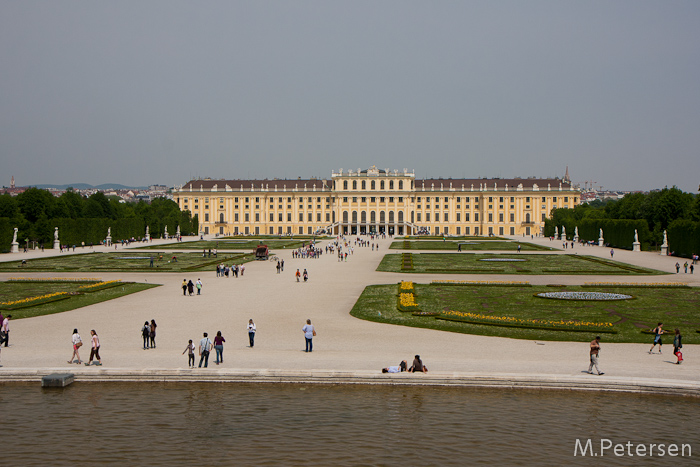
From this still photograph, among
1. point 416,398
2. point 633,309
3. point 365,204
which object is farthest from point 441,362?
point 365,204

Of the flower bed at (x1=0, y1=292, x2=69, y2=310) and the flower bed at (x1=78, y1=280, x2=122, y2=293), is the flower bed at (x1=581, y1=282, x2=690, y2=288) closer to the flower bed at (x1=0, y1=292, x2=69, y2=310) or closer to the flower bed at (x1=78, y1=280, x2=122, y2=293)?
the flower bed at (x1=78, y1=280, x2=122, y2=293)

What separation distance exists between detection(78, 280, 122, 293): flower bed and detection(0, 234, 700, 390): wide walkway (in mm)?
3227

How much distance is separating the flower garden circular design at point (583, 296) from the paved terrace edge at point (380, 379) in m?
14.6

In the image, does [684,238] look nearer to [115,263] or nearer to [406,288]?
[406,288]

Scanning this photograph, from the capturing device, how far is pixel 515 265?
49094mm

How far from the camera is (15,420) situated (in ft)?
42.7

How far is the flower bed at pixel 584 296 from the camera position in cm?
2923

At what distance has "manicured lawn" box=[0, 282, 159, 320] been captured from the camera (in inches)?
1012

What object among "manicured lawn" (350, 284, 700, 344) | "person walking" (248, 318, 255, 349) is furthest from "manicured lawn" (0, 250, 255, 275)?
"person walking" (248, 318, 255, 349)

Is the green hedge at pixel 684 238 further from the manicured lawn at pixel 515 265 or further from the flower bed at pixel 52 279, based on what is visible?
the flower bed at pixel 52 279

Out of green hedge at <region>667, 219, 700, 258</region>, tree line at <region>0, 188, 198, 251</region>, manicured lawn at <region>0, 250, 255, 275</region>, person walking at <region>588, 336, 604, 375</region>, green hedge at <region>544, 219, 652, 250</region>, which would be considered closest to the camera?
person walking at <region>588, 336, 604, 375</region>

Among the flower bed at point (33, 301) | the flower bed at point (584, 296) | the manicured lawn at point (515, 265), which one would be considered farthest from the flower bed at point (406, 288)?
the flower bed at point (33, 301)

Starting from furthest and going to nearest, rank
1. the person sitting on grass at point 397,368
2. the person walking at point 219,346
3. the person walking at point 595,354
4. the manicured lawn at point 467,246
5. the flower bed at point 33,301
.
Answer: the manicured lawn at point 467,246 → the flower bed at point 33,301 → the person walking at point 219,346 → the person sitting on grass at point 397,368 → the person walking at point 595,354

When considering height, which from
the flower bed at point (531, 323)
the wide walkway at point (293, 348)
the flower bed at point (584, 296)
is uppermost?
the flower bed at point (584, 296)
